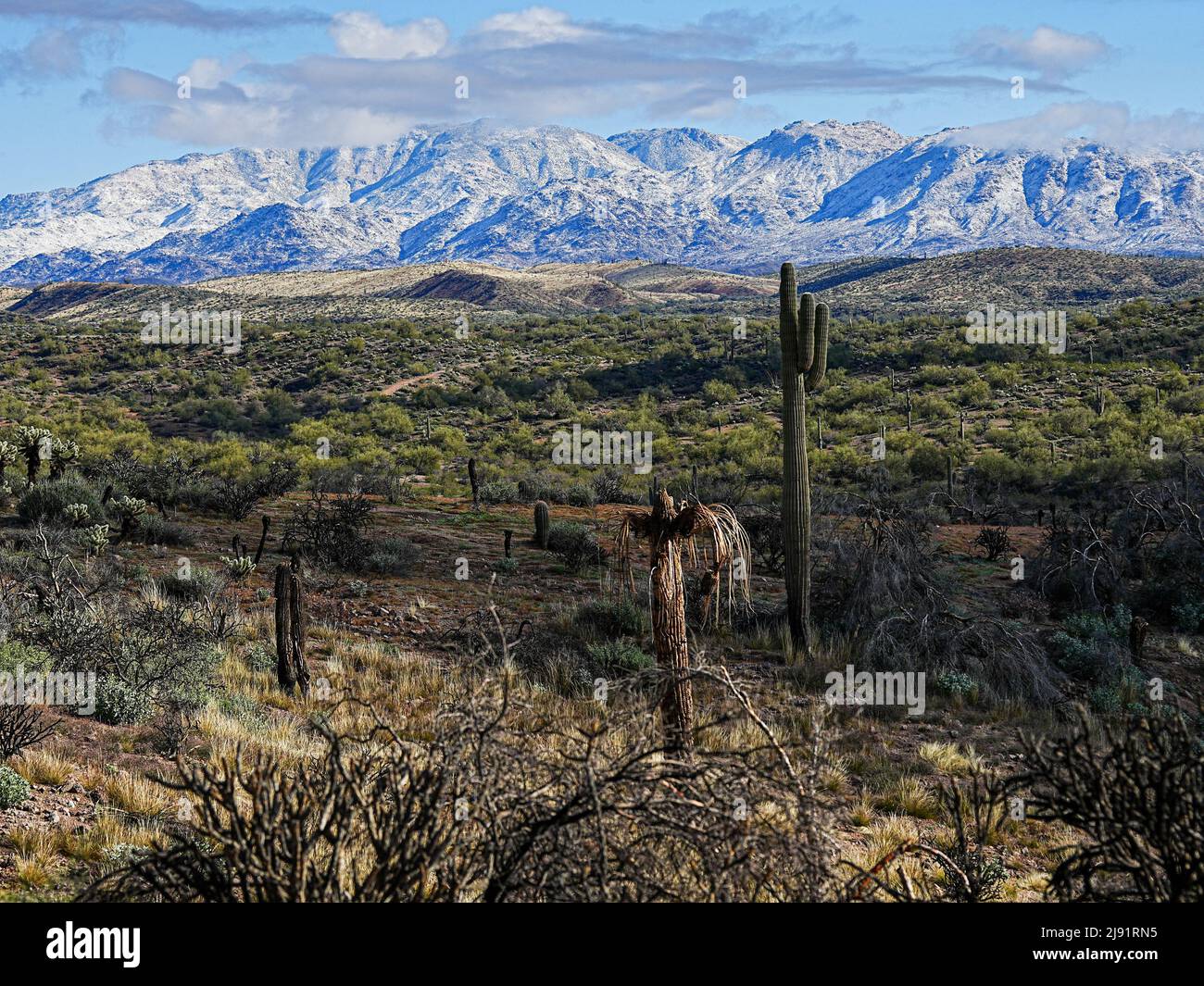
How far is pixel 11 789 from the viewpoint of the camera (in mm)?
5512

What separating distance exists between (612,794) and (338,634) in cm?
813

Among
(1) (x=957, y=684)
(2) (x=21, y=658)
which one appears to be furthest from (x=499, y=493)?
(2) (x=21, y=658)

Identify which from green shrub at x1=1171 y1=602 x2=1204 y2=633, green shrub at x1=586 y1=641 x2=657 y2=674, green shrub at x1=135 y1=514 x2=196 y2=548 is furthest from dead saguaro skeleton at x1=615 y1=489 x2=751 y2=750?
green shrub at x1=135 y1=514 x2=196 y2=548

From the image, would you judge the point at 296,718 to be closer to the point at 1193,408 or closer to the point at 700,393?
the point at 1193,408

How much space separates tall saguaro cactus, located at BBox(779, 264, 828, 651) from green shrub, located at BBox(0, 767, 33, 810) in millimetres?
7800

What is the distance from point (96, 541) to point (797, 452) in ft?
32.3

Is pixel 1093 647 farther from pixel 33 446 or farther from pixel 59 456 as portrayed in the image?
pixel 59 456

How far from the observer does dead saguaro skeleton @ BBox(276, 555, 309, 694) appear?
348 inches

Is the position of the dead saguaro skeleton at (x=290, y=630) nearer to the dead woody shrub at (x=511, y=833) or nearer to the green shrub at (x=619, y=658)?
the green shrub at (x=619, y=658)

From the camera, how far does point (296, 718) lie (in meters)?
7.90

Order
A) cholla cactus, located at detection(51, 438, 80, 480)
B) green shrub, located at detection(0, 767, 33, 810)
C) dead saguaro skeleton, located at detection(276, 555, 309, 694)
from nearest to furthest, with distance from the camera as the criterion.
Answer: green shrub, located at detection(0, 767, 33, 810)
dead saguaro skeleton, located at detection(276, 555, 309, 694)
cholla cactus, located at detection(51, 438, 80, 480)

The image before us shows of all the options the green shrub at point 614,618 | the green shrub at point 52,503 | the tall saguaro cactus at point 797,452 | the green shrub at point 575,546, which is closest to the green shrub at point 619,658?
the green shrub at point 614,618

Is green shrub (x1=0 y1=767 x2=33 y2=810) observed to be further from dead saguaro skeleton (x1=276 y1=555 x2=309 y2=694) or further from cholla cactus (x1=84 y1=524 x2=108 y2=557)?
cholla cactus (x1=84 y1=524 x2=108 y2=557)
